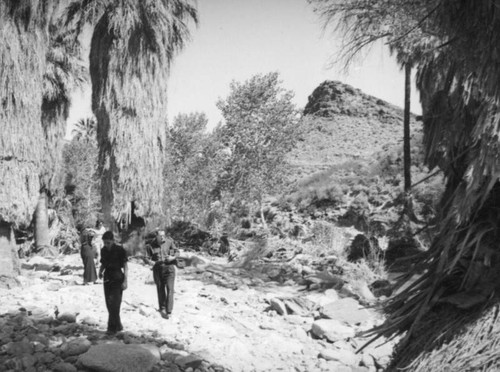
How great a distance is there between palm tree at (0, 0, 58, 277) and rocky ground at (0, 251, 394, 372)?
1.31 metres

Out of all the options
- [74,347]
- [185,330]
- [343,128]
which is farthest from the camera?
[343,128]

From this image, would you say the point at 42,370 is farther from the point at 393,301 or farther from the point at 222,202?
the point at 222,202

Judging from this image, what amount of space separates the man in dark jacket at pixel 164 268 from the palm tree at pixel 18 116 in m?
3.36

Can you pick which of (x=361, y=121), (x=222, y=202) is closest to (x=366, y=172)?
(x=222, y=202)

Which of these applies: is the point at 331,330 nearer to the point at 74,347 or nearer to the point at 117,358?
the point at 117,358

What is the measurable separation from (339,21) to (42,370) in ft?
15.7

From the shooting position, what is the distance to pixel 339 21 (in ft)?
12.6

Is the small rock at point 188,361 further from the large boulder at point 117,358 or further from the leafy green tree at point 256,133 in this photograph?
the leafy green tree at point 256,133

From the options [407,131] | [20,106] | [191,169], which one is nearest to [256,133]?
[191,169]

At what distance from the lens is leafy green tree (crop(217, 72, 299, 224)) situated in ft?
75.6

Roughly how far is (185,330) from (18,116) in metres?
5.82

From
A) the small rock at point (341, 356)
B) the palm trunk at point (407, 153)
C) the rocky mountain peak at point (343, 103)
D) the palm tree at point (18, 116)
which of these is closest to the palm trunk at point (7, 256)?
the palm tree at point (18, 116)

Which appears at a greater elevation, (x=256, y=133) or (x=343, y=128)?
(x=343, y=128)

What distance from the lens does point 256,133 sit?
23.1m
